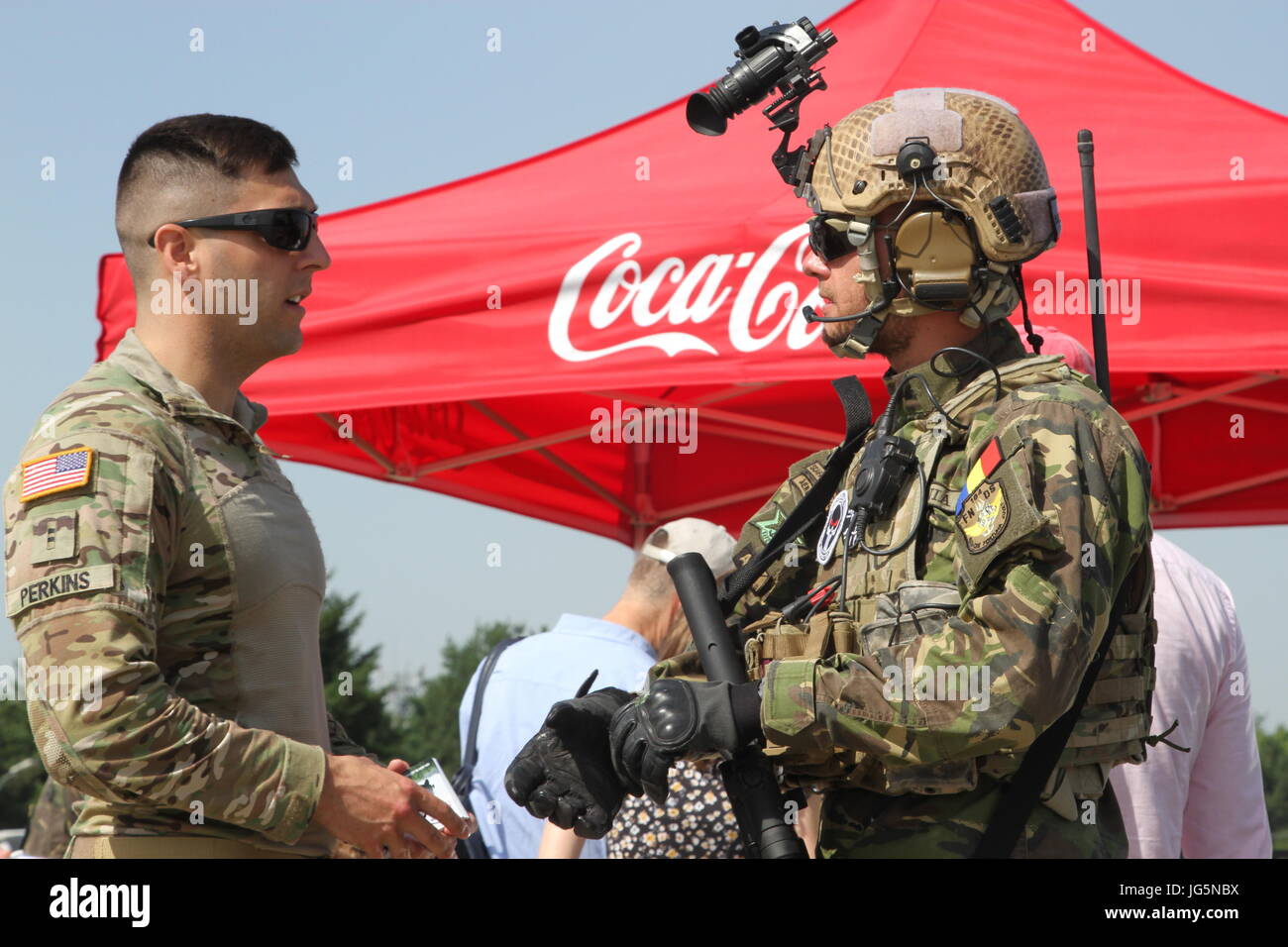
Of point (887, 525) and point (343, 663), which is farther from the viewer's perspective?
point (343, 663)

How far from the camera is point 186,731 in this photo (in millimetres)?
2107

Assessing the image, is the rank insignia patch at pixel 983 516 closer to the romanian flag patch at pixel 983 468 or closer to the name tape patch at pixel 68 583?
the romanian flag patch at pixel 983 468

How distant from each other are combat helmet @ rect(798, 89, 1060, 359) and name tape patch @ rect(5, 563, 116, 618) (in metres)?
1.30

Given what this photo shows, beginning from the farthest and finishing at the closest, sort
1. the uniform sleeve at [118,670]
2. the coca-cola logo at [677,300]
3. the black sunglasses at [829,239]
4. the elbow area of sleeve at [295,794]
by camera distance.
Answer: the coca-cola logo at [677,300], the black sunglasses at [829,239], the elbow area of sleeve at [295,794], the uniform sleeve at [118,670]

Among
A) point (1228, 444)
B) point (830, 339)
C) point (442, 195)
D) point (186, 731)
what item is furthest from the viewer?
point (1228, 444)

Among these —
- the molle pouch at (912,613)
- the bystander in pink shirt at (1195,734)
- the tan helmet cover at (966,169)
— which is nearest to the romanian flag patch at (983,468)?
the molle pouch at (912,613)

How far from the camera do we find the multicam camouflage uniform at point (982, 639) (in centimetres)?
211

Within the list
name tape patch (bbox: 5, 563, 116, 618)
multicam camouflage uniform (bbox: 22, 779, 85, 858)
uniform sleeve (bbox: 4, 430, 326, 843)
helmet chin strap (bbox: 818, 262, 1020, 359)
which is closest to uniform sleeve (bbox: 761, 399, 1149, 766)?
helmet chin strap (bbox: 818, 262, 1020, 359)

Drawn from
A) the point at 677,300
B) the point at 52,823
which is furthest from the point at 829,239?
the point at 52,823

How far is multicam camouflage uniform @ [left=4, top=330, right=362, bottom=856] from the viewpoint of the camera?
208 centimetres

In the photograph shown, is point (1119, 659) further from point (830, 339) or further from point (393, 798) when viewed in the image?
point (393, 798)

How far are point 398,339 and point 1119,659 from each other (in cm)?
277

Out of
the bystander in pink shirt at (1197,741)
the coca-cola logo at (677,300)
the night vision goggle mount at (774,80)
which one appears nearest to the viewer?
the night vision goggle mount at (774,80)
